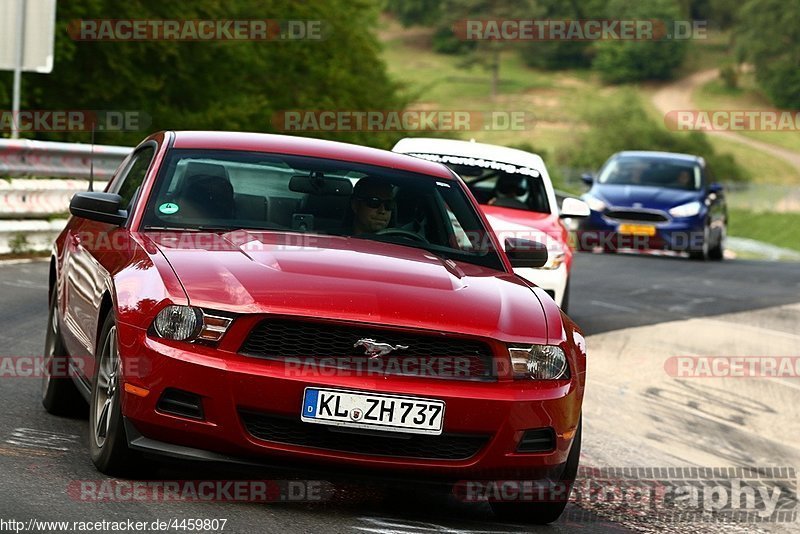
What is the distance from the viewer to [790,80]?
139500 mm

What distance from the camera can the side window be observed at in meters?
7.68

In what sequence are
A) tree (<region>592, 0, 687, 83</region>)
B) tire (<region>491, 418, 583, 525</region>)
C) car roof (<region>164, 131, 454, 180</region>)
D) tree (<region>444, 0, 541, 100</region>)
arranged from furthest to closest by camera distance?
tree (<region>592, 0, 687, 83</region>), tree (<region>444, 0, 541, 100</region>), car roof (<region>164, 131, 454, 180</region>), tire (<region>491, 418, 583, 525</region>)

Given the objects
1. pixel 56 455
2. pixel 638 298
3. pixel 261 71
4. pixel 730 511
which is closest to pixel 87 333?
pixel 56 455

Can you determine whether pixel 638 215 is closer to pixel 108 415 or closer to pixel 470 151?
pixel 470 151

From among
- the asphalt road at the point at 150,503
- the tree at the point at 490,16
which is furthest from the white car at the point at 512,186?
the tree at the point at 490,16

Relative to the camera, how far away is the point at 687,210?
25141 millimetres

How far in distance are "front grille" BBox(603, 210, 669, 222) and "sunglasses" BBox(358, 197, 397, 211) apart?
1766 cm

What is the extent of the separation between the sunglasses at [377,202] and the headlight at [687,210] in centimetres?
1799

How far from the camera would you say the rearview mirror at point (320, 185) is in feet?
24.2

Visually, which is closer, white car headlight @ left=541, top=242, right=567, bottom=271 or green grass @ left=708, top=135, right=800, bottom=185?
white car headlight @ left=541, top=242, right=567, bottom=271

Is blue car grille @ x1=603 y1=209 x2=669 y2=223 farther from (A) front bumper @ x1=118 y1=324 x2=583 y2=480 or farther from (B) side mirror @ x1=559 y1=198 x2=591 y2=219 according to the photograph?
(A) front bumper @ x1=118 y1=324 x2=583 y2=480

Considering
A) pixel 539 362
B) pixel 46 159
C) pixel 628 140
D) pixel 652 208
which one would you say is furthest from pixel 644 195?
pixel 628 140

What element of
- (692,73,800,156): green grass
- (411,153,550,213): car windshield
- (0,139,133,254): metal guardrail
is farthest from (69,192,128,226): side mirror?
(692,73,800,156): green grass

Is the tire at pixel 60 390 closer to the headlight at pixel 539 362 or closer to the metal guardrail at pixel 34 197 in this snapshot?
the headlight at pixel 539 362
